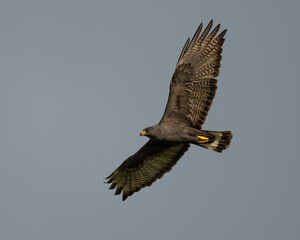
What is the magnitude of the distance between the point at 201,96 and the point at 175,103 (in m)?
0.68

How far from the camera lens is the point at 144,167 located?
14.5m

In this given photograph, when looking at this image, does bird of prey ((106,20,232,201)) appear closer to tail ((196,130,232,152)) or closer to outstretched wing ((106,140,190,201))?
tail ((196,130,232,152))

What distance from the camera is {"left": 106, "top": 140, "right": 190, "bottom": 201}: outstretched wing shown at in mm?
14272

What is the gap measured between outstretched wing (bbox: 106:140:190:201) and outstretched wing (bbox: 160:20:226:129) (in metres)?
1.10

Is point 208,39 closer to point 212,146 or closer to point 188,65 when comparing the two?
point 188,65

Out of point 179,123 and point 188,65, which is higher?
point 188,65

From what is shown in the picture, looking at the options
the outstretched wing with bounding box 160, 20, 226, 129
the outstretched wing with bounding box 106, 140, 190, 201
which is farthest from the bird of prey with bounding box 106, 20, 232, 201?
the outstretched wing with bounding box 106, 140, 190, 201

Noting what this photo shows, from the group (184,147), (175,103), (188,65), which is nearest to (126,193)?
(184,147)

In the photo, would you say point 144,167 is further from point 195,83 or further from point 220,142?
point 195,83

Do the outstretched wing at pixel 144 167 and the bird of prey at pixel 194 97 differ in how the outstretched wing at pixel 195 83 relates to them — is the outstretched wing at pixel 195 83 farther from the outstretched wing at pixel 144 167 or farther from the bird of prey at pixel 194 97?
the outstretched wing at pixel 144 167

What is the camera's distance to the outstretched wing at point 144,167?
1427 cm

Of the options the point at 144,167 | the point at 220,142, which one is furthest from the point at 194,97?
the point at 144,167

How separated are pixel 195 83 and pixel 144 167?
9.24 ft

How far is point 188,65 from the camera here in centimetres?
1350
